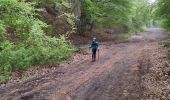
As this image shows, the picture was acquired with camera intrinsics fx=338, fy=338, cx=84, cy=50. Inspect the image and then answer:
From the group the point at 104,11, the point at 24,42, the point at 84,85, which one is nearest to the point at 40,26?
the point at 24,42

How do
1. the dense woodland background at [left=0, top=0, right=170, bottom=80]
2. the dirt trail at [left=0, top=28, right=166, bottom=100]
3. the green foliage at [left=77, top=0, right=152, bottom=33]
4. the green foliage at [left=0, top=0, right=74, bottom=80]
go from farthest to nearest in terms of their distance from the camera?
the green foliage at [left=77, top=0, right=152, bottom=33]
the dense woodland background at [left=0, top=0, right=170, bottom=80]
the green foliage at [left=0, top=0, right=74, bottom=80]
the dirt trail at [left=0, top=28, right=166, bottom=100]

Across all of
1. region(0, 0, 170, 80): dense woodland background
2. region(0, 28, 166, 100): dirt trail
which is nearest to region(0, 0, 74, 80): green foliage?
region(0, 0, 170, 80): dense woodland background

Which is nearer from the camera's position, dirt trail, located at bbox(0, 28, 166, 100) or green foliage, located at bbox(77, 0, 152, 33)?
dirt trail, located at bbox(0, 28, 166, 100)

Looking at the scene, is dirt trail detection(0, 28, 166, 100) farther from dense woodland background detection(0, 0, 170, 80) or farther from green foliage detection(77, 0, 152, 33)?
green foliage detection(77, 0, 152, 33)

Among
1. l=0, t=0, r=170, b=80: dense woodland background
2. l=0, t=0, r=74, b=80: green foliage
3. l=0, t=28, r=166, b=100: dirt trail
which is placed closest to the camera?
l=0, t=28, r=166, b=100: dirt trail

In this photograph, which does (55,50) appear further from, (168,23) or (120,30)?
(120,30)

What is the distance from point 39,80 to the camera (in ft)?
54.3

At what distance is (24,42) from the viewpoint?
759 inches

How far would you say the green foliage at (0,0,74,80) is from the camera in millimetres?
14391

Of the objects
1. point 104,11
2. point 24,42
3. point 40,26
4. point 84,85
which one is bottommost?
point 84,85

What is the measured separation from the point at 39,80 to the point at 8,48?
3.35m

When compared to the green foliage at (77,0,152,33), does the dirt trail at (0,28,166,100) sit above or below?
below

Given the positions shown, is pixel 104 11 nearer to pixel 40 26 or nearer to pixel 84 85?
pixel 40 26

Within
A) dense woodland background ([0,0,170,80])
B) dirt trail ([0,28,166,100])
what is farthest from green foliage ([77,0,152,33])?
dirt trail ([0,28,166,100])
